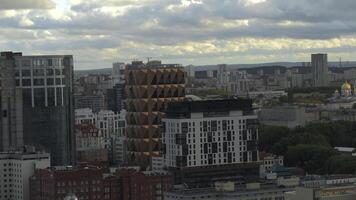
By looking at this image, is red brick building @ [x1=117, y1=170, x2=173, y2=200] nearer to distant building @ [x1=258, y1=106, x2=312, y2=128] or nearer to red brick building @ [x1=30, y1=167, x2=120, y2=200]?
red brick building @ [x1=30, y1=167, x2=120, y2=200]

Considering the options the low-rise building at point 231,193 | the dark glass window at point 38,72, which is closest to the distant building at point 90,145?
the dark glass window at point 38,72

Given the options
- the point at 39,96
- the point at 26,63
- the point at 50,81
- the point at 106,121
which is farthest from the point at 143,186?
the point at 106,121

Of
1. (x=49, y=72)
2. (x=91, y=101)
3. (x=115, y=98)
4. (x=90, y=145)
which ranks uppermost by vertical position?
(x=49, y=72)

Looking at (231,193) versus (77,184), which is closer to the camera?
(231,193)

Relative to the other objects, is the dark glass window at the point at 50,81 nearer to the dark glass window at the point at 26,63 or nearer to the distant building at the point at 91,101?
the dark glass window at the point at 26,63

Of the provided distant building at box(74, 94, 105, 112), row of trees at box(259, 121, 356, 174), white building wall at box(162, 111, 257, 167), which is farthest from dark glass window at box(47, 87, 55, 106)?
distant building at box(74, 94, 105, 112)

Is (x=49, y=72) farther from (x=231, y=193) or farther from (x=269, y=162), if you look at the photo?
(x=231, y=193)
